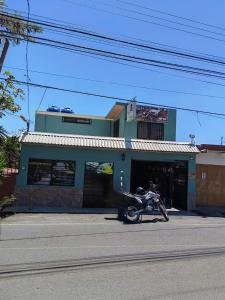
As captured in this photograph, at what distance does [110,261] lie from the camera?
8.75 metres

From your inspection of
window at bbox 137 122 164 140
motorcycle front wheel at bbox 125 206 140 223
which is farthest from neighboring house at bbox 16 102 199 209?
window at bbox 137 122 164 140

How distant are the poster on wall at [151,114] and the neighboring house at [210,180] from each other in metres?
6.33

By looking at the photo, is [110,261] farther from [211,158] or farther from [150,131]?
[150,131]

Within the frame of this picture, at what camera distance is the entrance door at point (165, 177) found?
76.6 ft

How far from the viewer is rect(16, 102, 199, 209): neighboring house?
21.2 meters

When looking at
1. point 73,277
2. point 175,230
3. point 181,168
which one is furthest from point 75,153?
point 73,277

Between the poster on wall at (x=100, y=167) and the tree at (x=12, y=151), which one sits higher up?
the tree at (x=12, y=151)

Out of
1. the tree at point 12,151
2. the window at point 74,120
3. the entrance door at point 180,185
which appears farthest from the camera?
the window at point 74,120

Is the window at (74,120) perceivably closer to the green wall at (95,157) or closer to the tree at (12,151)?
the tree at (12,151)

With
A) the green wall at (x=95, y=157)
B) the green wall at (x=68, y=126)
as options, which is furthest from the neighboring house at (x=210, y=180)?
the green wall at (x=68, y=126)

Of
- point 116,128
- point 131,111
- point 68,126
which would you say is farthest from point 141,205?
point 68,126

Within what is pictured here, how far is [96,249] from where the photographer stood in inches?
399

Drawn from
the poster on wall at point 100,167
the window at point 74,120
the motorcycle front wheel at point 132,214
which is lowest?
the motorcycle front wheel at point 132,214

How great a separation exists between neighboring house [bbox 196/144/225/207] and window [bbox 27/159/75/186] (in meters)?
7.23
